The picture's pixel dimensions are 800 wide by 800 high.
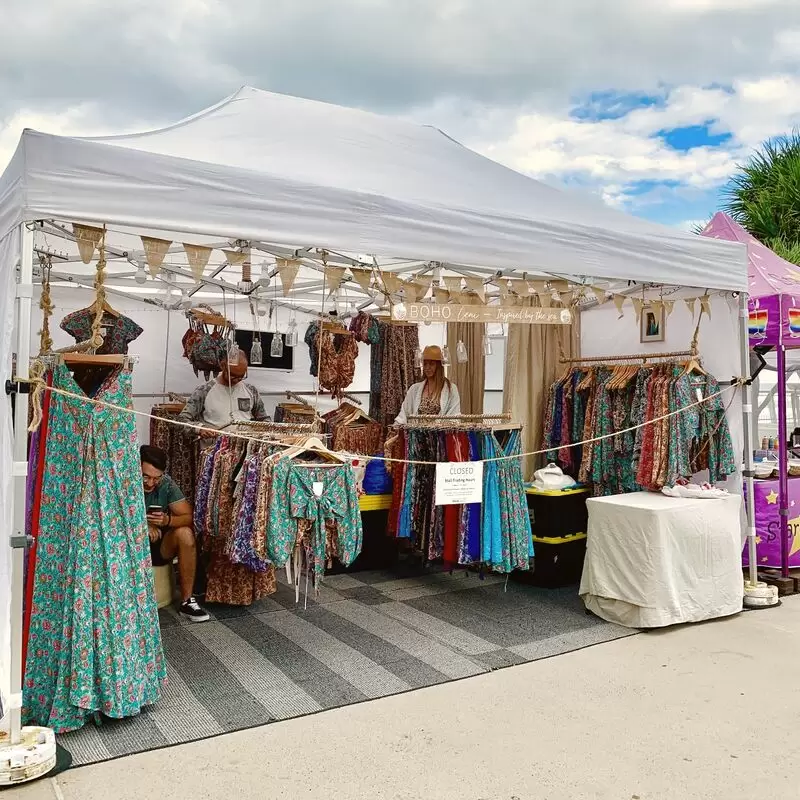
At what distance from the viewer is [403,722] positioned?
326 cm

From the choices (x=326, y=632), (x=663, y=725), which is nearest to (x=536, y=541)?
(x=326, y=632)

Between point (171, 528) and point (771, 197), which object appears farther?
point (771, 197)

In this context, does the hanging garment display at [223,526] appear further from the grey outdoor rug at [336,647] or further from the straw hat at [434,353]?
the straw hat at [434,353]

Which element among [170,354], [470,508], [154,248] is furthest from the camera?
[170,354]

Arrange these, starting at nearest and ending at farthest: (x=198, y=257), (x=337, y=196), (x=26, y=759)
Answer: (x=26, y=759) < (x=198, y=257) < (x=337, y=196)

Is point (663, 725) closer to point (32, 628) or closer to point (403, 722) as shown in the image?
point (403, 722)

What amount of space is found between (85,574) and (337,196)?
80.2 inches

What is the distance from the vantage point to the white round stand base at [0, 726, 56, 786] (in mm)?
2680

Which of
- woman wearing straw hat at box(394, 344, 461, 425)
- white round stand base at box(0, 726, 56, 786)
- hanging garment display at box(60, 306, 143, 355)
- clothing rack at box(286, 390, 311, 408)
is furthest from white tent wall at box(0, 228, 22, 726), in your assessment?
clothing rack at box(286, 390, 311, 408)

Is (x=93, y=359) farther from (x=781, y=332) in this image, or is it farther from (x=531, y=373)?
(x=781, y=332)

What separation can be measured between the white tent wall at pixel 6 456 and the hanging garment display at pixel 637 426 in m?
3.15

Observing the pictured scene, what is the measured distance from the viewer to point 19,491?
279 cm

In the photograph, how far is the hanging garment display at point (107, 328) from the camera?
15.8 feet

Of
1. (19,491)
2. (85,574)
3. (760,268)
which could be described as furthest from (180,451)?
(760,268)
